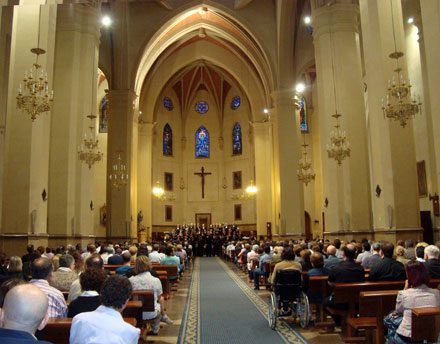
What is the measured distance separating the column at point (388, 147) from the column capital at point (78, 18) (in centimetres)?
797

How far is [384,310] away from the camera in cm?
455

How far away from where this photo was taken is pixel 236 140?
32469mm

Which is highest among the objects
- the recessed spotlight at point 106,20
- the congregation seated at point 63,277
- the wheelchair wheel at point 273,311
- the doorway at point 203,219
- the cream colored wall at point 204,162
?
the recessed spotlight at point 106,20

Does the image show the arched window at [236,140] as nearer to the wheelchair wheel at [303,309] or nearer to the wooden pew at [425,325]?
the wheelchair wheel at [303,309]

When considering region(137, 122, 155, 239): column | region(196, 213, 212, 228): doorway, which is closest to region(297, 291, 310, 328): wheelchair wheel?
region(137, 122, 155, 239): column

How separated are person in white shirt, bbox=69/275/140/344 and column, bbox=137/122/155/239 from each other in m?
24.2

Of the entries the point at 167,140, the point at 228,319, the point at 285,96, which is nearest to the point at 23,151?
the point at 228,319

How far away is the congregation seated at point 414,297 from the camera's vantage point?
3.66 metres

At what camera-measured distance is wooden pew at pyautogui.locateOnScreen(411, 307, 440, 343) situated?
347cm

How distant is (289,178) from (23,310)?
17.9m

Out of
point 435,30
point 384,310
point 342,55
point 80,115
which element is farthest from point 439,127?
point 80,115

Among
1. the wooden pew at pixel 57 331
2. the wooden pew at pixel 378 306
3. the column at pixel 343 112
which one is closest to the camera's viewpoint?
the wooden pew at pixel 57 331

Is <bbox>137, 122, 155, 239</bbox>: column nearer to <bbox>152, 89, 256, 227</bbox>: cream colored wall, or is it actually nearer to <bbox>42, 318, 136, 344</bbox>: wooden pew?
<bbox>152, 89, 256, 227</bbox>: cream colored wall

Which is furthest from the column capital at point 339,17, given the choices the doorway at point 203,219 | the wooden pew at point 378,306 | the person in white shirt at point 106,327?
the doorway at point 203,219
